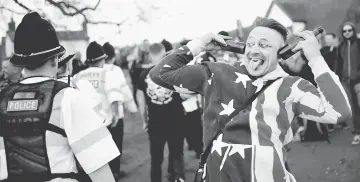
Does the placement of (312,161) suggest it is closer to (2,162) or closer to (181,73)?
(181,73)

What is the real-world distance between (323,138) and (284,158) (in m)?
6.30

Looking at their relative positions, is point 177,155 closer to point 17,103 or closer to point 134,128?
point 17,103

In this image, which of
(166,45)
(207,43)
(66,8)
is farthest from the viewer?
(166,45)

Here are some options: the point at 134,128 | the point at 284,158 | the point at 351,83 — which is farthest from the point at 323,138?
the point at 284,158

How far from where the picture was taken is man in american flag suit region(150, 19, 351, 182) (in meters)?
2.31

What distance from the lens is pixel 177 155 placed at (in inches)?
214

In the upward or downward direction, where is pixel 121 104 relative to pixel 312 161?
upward

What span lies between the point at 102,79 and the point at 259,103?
3503 mm

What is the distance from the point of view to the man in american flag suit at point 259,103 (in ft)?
7.58

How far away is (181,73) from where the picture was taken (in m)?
2.63

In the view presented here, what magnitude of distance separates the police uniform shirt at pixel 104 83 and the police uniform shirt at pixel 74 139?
344 cm

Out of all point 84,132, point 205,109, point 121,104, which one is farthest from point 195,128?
point 84,132

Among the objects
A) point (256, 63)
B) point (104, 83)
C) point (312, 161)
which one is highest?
point (256, 63)

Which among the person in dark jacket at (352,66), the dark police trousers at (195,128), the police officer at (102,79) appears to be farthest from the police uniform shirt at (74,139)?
the person in dark jacket at (352,66)
